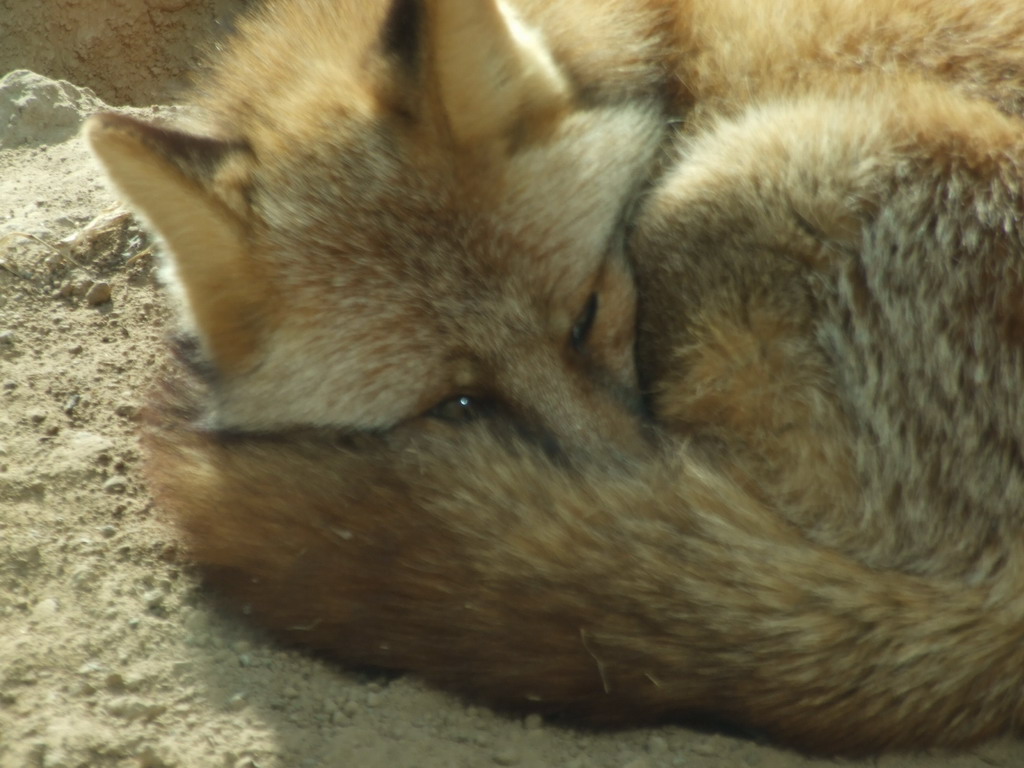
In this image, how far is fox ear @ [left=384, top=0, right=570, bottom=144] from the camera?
240 cm

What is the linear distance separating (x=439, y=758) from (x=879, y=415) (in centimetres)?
123

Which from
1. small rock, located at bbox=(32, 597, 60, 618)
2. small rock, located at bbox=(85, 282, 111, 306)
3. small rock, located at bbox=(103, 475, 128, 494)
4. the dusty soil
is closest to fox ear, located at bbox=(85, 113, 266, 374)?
small rock, located at bbox=(103, 475, 128, 494)

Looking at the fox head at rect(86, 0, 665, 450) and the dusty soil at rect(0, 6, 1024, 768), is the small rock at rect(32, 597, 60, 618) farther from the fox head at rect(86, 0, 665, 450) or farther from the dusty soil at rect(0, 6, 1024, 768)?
the fox head at rect(86, 0, 665, 450)

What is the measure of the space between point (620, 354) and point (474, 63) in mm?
828

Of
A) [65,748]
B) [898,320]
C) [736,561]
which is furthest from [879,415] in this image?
[65,748]

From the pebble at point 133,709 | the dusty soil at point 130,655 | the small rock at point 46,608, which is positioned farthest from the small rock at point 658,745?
the small rock at point 46,608

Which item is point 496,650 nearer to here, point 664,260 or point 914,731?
point 914,731

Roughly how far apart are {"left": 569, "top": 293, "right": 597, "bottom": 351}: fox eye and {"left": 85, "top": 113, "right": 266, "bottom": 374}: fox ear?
0.82 metres

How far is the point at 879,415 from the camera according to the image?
2293 mm

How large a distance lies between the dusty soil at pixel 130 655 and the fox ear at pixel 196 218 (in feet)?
1.73

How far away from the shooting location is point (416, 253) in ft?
8.60

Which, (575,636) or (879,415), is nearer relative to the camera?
(575,636)

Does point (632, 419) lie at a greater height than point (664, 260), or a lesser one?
lesser

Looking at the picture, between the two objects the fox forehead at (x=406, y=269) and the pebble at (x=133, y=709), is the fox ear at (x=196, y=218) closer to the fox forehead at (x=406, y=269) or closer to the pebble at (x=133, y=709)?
the fox forehead at (x=406, y=269)
